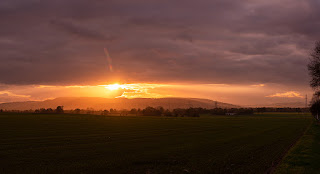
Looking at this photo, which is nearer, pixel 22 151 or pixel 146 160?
pixel 146 160

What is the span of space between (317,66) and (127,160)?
113 ft

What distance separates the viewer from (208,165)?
68.6 feet

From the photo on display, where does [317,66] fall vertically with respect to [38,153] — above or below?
above

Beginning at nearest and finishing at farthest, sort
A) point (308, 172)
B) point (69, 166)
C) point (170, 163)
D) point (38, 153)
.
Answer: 1. point (308, 172)
2. point (69, 166)
3. point (170, 163)
4. point (38, 153)

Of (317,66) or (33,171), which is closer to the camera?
(33,171)

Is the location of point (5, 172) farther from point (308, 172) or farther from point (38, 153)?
point (308, 172)

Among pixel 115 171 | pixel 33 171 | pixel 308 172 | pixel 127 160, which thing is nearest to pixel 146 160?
pixel 127 160

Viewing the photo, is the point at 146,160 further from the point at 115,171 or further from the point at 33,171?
the point at 33,171

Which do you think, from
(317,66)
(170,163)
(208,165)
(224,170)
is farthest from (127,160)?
(317,66)

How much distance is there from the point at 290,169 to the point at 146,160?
36.6ft

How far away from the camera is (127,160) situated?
76.0 ft

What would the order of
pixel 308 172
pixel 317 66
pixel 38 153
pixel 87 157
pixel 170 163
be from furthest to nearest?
pixel 317 66, pixel 38 153, pixel 87 157, pixel 170 163, pixel 308 172

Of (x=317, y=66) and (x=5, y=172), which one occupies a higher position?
(x=317, y=66)

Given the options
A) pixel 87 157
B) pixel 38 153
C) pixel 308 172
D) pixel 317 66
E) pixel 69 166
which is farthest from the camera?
pixel 317 66
